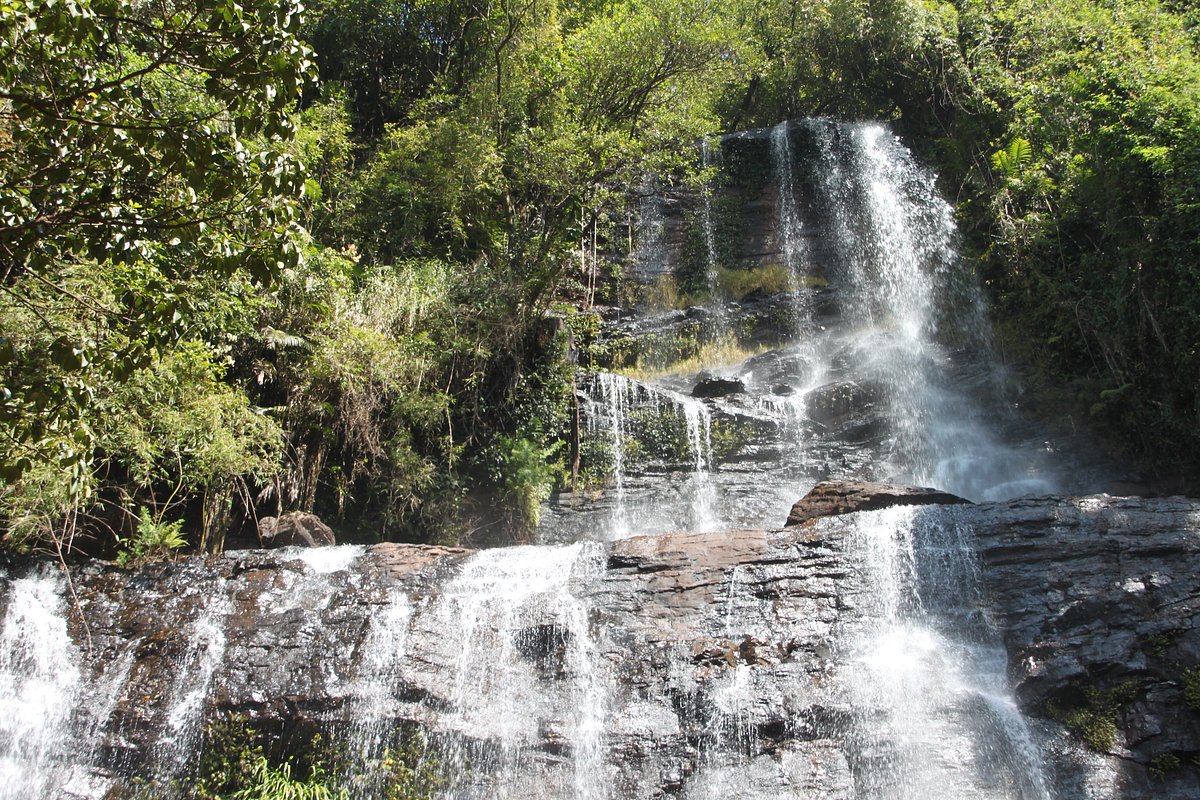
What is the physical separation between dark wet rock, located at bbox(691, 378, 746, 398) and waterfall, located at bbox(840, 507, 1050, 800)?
16.4 ft

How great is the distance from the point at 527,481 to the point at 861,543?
4993 mm

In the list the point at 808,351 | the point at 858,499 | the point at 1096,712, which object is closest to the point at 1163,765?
the point at 1096,712

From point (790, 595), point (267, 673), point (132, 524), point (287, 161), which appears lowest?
point (267, 673)

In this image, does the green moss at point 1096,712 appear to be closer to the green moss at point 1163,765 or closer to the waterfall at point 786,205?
the green moss at point 1163,765

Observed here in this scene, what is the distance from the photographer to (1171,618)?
22.7 feet

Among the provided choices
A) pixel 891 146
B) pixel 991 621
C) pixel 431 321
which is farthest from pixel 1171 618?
pixel 891 146

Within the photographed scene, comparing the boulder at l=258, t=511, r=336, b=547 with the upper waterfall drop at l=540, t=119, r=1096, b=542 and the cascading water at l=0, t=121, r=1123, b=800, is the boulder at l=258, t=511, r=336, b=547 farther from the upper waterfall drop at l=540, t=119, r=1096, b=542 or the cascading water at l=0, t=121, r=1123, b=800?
the upper waterfall drop at l=540, t=119, r=1096, b=542

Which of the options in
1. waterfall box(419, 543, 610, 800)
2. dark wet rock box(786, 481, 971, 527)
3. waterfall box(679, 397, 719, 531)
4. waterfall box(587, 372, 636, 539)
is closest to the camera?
waterfall box(419, 543, 610, 800)

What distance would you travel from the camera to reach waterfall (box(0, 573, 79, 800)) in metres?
7.10

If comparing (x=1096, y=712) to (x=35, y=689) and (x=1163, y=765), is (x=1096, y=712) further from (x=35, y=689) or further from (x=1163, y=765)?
(x=35, y=689)

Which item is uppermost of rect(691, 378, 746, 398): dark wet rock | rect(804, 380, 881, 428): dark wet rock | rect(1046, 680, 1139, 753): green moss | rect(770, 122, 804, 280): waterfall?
rect(770, 122, 804, 280): waterfall

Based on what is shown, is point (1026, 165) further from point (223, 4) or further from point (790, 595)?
point (223, 4)

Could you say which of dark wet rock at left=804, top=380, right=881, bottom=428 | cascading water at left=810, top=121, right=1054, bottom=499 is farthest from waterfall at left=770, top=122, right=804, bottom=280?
dark wet rock at left=804, top=380, right=881, bottom=428

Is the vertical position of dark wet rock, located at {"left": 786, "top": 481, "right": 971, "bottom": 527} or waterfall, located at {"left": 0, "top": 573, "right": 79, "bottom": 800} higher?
dark wet rock, located at {"left": 786, "top": 481, "right": 971, "bottom": 527}
